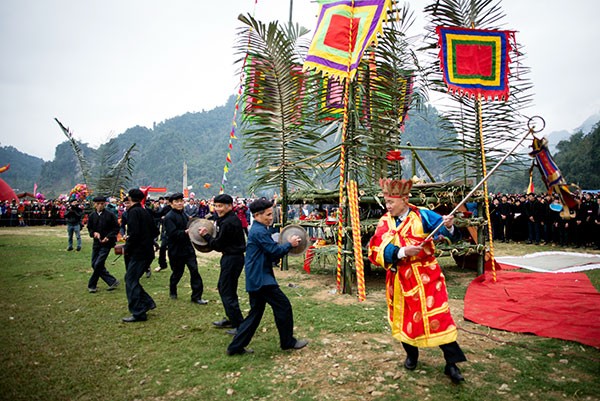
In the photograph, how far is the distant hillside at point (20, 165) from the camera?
312 ft

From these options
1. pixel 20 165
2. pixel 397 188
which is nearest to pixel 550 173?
pixel 397 188

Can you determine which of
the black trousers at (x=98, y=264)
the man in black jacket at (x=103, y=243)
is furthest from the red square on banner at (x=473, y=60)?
the black trousers at (x=98, y=264)

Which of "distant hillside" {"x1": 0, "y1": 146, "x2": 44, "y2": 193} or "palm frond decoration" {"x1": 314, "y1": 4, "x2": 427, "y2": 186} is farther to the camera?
"distant hillside" {"x1": 0, "y1": 146, "x2": 44, "y2": 193}

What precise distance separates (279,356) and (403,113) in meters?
7.02

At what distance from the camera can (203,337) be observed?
489 centimetres

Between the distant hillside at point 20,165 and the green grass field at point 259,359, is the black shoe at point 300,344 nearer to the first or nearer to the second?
the green grass field at point 259,359

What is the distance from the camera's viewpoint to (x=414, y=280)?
3.57 m

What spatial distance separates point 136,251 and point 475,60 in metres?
7.42

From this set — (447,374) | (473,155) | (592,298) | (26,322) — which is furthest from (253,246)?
(473,155)

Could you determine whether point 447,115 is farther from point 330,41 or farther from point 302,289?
point 302,289

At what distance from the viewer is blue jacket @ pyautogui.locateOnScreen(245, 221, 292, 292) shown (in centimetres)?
409

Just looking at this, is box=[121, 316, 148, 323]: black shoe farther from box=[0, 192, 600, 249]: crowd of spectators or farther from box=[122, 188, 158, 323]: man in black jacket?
box=[0, 192, 600, 249]: crowd of spectators

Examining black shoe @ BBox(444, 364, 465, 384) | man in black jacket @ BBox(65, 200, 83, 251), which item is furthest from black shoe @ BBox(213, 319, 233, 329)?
man in black jacket @ BBox(65, 200, 83, 251)

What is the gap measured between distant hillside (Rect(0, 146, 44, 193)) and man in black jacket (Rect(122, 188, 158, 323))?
104032 mm
